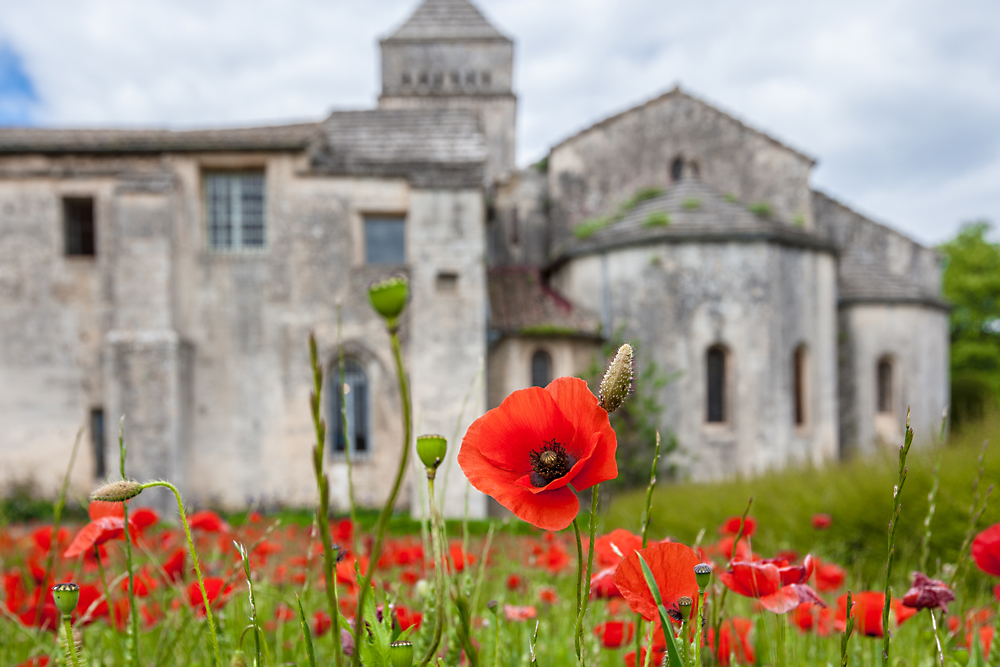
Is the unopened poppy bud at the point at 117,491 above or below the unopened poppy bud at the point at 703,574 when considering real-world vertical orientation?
above

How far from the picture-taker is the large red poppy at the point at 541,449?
77 cm

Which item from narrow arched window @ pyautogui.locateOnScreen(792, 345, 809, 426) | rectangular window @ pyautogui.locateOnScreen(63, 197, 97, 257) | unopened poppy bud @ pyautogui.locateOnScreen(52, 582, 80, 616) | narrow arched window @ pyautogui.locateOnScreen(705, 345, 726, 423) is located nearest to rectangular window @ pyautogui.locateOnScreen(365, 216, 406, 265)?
rectangular window @ pyautogui.locateOnScreen(63, 197, 97, 257)

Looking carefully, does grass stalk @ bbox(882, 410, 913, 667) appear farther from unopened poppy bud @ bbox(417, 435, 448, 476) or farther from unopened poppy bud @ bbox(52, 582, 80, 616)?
unopened poppy bud @ bbox(52, 582, 80, 616)

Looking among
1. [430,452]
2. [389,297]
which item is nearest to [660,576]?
[430,452]

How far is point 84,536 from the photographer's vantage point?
1.18m

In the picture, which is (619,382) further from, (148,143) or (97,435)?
(97,435)

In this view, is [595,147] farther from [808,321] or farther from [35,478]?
[35,478]

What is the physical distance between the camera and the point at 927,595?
1215 millimetres

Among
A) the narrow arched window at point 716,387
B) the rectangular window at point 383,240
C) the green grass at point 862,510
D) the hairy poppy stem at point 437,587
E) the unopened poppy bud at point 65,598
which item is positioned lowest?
the green grass at point 862,510

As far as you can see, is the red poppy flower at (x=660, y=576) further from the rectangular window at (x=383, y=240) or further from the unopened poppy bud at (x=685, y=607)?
the rectangular window at (x=383, y=240)

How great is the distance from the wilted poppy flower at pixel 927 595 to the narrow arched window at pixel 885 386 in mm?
15527

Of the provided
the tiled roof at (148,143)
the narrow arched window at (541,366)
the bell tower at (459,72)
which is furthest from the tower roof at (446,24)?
the narrow arched window at (541,366)

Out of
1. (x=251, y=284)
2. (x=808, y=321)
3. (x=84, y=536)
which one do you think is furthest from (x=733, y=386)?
(x=84, y=536)

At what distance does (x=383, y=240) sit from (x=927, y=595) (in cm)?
1095
